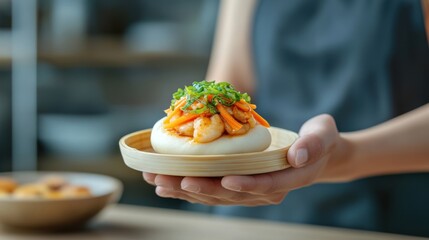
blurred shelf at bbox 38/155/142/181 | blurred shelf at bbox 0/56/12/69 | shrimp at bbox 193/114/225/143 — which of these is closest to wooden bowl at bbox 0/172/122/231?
shrimp at bbox 193/114/225/143

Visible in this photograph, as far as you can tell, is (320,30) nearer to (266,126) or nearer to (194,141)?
(266,126)

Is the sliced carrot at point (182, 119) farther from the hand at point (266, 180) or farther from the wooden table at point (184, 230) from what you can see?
the wooden table at point (184, 230)

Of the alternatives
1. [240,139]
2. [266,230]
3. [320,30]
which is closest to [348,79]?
[320,30]

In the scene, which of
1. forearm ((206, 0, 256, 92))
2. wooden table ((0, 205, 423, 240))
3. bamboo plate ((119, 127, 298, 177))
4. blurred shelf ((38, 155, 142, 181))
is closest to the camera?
bamboo plate ((119, 127, 298, 177))

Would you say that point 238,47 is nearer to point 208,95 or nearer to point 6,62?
point 208,95

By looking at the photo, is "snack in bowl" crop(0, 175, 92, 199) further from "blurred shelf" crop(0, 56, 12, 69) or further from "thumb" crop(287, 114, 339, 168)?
"blurred shelf" crop(0, 56, 12, 69)
